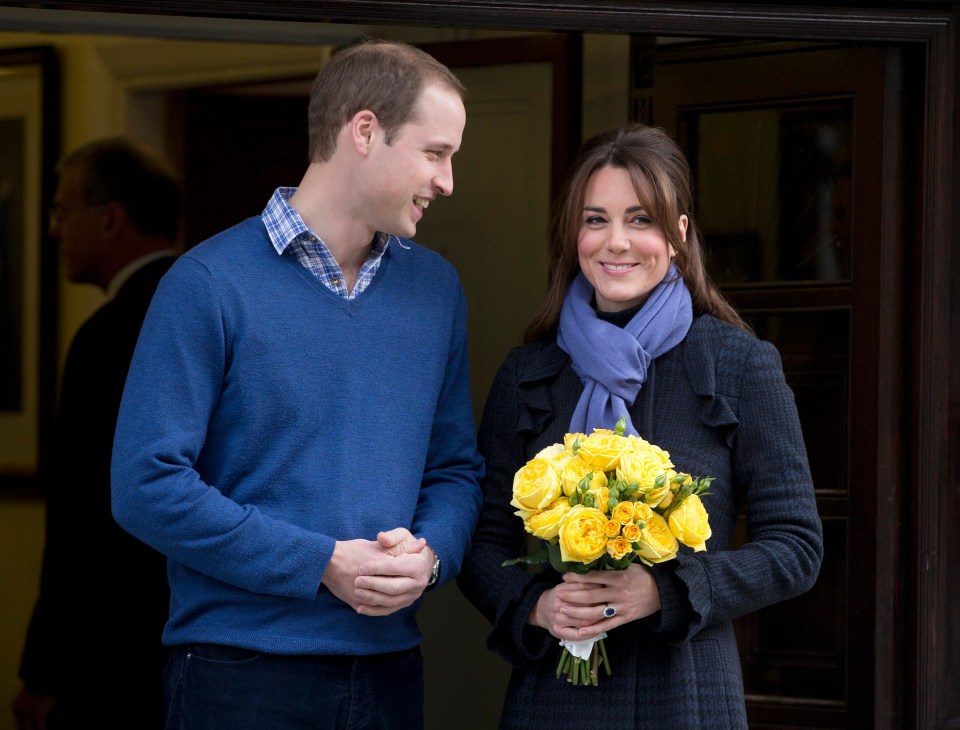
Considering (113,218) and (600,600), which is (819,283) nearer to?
(600,600)

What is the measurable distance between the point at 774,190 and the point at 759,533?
4.86 ft

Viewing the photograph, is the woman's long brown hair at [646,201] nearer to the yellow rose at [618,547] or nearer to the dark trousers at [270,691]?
the yellow rose at [618,547]

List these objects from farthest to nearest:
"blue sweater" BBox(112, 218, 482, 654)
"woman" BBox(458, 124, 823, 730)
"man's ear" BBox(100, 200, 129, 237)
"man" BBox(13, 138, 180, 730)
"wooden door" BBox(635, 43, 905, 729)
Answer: "man's ear" BBox(100, 200, 129, 237) < "man" BBox(13, 138, 180, 730) < "wooden door" BBox(635, 43, 905, 729) < "woman" BBox(458, 124, 823, 730) < "blue sweater" BBox(112, 218, 482, 654)

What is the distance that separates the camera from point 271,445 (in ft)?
8.27

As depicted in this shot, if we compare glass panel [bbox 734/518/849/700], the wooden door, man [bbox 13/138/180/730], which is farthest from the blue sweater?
man [bbox 13/138/180/730]

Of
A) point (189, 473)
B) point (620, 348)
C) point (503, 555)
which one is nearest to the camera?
point (189, 473)

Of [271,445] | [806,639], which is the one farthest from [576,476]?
[806,639]

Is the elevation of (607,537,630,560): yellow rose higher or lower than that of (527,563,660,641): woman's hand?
higher

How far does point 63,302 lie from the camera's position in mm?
5820

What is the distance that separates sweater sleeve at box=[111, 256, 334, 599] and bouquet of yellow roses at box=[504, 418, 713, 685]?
1.35ft

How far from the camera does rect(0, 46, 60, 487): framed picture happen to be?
569 centimetres

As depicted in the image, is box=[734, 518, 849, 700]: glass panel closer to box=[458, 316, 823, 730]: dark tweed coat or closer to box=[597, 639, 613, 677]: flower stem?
box=[458, 316, 823, 730]: dark tweed coat

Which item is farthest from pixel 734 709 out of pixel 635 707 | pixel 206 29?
pixel 206 29

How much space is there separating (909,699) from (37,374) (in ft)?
12.8
